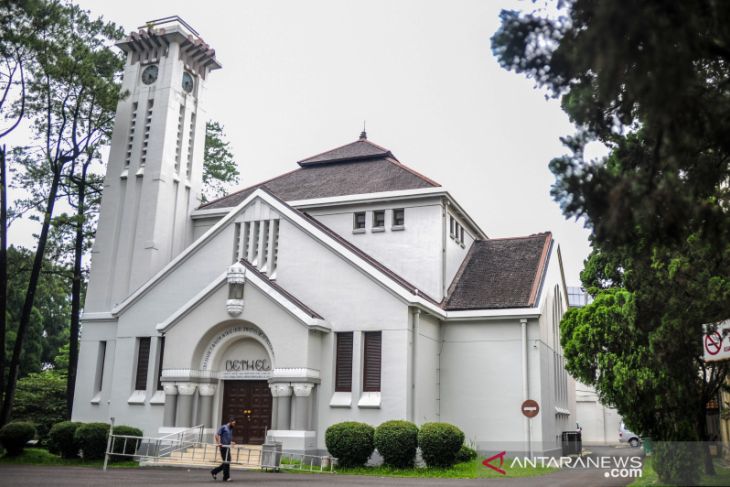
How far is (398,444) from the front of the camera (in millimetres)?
22297

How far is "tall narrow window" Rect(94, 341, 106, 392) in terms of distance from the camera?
30.2 metres

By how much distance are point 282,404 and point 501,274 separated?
11.7m

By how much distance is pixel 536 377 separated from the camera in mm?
26750

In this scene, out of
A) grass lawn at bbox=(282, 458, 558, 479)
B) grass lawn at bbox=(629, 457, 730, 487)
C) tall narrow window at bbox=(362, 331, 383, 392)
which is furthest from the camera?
tall narrow window at bbox=(362, 331, 383, 392)

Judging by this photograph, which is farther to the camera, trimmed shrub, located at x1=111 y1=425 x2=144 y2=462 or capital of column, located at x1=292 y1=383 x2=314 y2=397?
trimmed shrub, located at x1=111 y1=425 x2=144 y2=462

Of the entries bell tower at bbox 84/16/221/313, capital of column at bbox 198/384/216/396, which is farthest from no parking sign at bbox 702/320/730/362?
bell tower at bbox 84/16/221/313

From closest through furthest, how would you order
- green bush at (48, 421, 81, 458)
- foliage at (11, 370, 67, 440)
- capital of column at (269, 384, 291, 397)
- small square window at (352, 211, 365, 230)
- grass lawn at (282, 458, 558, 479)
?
grass lawn at (282, 458, 558, 479) < capital of column at (269, 384, 291, 397) < green bush at (48, 421, 81, 458) < small square window at (352, 211, 365, 230) < foliage at (11, 370, 67, 440)

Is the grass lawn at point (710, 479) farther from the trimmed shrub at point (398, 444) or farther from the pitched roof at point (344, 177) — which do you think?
the pitched roof at point (344, 177)

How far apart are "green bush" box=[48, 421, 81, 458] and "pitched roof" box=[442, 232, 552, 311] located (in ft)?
50.7

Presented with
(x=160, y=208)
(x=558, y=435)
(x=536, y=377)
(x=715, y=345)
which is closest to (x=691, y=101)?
(x=715, y=345)

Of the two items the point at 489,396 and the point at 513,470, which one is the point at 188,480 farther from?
the point at 489,396

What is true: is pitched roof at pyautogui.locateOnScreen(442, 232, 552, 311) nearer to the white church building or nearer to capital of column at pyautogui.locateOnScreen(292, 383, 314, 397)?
the white church building

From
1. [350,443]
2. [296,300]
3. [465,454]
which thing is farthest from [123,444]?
[465,454]

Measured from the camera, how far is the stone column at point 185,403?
25.6 meters
